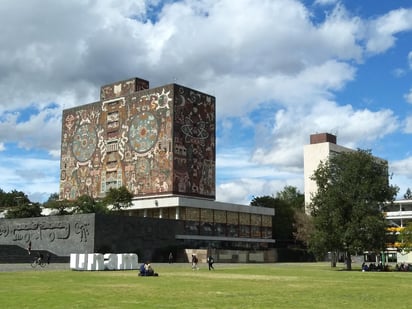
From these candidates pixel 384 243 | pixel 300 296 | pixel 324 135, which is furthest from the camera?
pixel 324 135

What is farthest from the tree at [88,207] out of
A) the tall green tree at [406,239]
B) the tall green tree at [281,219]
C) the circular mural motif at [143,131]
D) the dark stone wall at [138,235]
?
the tall green tree at [406,239]

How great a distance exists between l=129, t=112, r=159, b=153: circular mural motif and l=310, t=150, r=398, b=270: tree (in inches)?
1673

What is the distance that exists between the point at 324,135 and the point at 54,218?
253 feet

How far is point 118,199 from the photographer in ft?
274

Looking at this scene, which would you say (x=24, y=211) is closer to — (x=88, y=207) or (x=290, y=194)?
(x=88, y=207)

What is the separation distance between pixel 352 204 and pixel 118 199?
42348 millimetres

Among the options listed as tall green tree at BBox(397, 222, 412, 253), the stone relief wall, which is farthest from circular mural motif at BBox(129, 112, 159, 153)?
tall green tree at BBox(397, 222, 412, 253)

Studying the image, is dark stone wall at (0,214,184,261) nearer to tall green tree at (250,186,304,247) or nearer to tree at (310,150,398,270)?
tree at (310,150,398,270)

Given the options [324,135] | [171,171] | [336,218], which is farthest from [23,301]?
[324,135]

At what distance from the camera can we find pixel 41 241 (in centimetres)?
6981

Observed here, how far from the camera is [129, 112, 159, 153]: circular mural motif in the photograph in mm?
90000

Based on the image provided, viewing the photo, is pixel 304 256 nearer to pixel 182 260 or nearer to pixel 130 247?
pixel 182 260

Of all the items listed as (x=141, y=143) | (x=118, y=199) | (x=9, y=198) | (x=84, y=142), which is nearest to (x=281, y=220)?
(x=141, y=143)

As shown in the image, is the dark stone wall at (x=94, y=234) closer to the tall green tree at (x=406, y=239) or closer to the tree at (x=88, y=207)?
the tree at (x=88, y=207)
